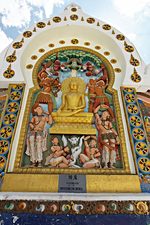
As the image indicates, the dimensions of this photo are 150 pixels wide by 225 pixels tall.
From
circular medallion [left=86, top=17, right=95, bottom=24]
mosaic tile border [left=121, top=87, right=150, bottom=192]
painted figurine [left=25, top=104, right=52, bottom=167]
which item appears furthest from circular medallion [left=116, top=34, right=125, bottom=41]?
painted figurine [left=25, top=104, right=52, bottom=167]

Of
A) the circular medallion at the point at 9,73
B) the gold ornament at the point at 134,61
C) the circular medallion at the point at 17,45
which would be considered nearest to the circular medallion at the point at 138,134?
the gold ornament at the point at 134,61

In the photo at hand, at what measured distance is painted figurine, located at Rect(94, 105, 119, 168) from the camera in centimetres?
482

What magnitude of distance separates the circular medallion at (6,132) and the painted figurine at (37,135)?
41 cm

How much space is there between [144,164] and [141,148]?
39 cm

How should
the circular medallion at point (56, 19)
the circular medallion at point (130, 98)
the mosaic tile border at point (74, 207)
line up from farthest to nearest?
the circular medallion at point (56, 19) → the circular medallion at point (130, 98) → the mosaic tile border at point (74, 207)

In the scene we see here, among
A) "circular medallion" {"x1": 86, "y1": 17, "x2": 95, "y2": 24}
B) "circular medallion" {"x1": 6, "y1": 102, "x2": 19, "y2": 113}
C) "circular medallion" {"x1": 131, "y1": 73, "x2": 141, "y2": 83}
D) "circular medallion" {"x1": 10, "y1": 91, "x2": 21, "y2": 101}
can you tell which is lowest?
"circular medallion" {"x1": 6, "y1": 102, "x2": 19, "y2": 113}

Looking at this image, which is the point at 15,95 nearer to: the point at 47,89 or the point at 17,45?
the point at 47,89

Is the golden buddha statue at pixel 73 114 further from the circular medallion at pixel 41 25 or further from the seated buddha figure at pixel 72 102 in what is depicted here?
the circular medallion at pixel 41 25

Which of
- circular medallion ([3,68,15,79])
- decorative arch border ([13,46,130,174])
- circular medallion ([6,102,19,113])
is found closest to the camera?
decorative arch border ([13,46,130,174])

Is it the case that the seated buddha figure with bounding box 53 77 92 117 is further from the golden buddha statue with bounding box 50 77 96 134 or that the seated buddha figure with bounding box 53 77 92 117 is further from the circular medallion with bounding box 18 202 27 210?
the circular medallion with bounding box 18 202 27 210

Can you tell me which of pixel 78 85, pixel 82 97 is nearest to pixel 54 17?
pixel 78 85

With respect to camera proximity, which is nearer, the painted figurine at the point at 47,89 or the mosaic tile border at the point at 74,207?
the mosaic tile border at the point at 74,207

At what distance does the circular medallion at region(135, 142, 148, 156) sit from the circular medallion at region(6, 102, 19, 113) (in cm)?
293

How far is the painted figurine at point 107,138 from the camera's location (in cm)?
482
